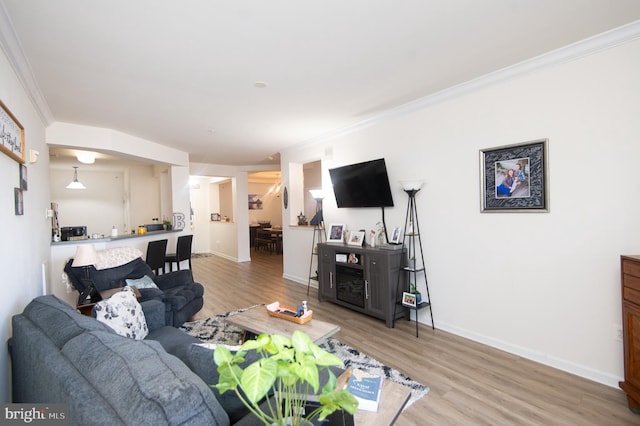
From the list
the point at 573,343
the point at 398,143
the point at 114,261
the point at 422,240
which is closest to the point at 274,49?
the point at 398,143

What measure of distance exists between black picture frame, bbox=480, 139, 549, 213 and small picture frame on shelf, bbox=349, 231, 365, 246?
1.57m

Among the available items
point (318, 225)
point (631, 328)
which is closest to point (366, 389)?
point (631, 328)

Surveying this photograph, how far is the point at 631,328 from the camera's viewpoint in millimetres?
1986

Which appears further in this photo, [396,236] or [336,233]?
[336,233]

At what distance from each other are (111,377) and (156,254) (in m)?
4.32

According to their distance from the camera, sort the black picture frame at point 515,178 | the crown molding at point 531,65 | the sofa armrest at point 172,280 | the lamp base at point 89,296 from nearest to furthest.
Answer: the crown molding at point 531,65 < the black picture frame at point 515,178 < the lamp base at point 89,296 < the sofa armrest at point 172,280

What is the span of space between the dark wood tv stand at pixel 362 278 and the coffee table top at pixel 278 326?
1.09 m

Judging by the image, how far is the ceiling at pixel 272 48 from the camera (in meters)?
1.85

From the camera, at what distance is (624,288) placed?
207 cm

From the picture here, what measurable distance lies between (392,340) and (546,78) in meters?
2.83

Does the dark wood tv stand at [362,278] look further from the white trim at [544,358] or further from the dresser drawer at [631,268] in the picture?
the dresser drawer at [631,268]

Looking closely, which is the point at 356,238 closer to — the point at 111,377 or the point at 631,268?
the point at 631,268

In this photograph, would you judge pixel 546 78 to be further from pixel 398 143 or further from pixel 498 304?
pixel 498 304

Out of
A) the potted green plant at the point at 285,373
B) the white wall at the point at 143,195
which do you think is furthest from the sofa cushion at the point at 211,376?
the white wall at the point at 143,195
